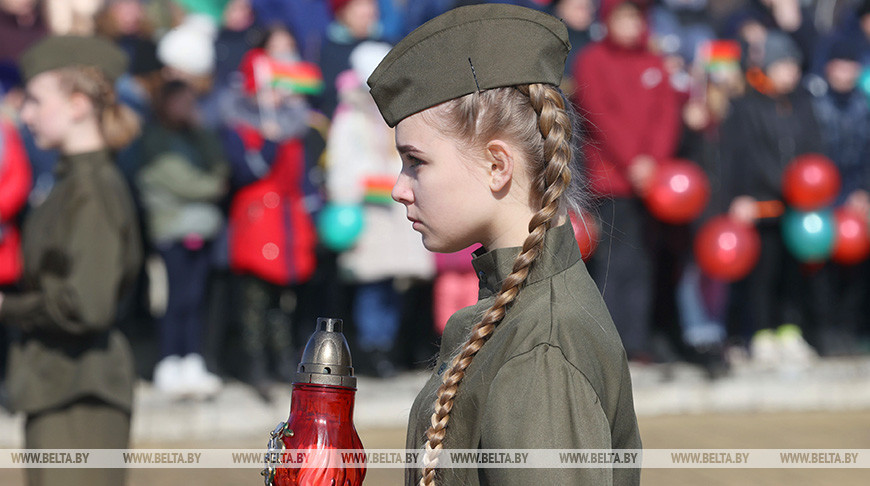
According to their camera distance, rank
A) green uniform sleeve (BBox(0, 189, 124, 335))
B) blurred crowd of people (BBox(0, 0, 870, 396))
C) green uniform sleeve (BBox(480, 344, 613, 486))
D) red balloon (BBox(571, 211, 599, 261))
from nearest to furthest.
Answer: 1. green uniform sleeve (BBox(480, 344, 613, 486))
2. red balloon (BBox(571, 211, 599, 261))
3. green uniform sleeve (BBox(0, 189, 124, 335))
4. blurred crowd of people (BBox(0, 0, 870, 396))

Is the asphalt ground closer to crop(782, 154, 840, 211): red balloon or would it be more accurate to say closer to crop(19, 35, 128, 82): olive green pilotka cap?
crop(782, 154, 840, 211): red balloon

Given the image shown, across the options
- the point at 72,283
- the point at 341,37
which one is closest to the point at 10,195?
the point at 341,37

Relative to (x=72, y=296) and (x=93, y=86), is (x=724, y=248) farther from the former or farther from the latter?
(x=72, y=296)

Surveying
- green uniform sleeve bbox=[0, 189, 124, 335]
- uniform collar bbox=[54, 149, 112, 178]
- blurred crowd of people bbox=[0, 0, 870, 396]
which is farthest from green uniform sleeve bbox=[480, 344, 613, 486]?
blurred crowd of people bbox=[0, 0, 870, 396]

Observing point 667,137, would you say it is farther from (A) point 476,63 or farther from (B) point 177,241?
(A) point 476,63

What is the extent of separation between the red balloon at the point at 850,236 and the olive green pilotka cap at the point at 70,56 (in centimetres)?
610

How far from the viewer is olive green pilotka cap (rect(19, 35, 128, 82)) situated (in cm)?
388

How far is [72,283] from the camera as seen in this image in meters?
3.77

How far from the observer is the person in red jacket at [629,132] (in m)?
7.88

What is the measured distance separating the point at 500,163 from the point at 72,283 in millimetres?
2187

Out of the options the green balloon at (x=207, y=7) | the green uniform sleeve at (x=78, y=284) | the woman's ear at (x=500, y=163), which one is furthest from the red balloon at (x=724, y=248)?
the woman's ear at (x=500, y=163)

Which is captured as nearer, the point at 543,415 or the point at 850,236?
the point at 543,415

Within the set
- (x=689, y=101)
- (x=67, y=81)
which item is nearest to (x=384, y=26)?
(x=689, y=101)

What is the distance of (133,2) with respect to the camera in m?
7.81
